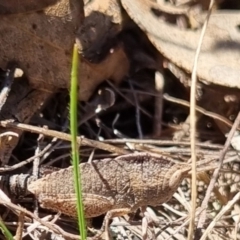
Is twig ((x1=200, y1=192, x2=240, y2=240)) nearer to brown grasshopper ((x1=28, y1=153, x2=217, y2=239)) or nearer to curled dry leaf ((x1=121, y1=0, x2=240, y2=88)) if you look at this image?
brown grasshopper ((x1=28, y1=153, x2=217, y2=239))

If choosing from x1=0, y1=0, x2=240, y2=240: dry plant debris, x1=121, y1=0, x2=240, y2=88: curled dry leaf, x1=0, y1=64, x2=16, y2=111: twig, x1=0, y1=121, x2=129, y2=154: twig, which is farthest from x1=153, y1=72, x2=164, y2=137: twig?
x1=0, y1=64, x2=16, y2=111: twig

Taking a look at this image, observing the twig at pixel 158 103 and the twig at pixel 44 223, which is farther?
the twig at pixel 158 103

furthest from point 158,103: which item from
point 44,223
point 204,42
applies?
point 44,223

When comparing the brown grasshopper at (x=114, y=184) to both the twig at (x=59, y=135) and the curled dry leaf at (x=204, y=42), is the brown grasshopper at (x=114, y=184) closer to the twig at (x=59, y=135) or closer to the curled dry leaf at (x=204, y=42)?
the twig at (x=59, y=135)

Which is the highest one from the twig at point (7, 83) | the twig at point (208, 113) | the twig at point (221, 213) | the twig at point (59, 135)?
the twig at point (7, 83)

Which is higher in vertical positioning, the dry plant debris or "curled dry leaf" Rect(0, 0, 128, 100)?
"curled dry leaf" Rect(0, 0, 128, 100)

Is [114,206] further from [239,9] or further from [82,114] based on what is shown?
[239,9]

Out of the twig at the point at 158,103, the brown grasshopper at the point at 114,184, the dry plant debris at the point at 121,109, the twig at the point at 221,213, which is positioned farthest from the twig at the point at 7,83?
Result: the twig at the point at 221,213

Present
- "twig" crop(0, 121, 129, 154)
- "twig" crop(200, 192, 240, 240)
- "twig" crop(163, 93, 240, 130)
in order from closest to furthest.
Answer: "twig" crop(200, 192, 240, 240) < "twig" crop(0, 121, 129, 154) < "twig" crop(163, 93, 240, 130)

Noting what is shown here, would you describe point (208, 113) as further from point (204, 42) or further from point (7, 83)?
point (7, 83)

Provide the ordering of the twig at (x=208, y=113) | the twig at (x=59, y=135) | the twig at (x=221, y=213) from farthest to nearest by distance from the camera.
→ the twig at (x=208, y=113)
the twig at (x=59, y=135)
the twig at (x=221, y=213)
